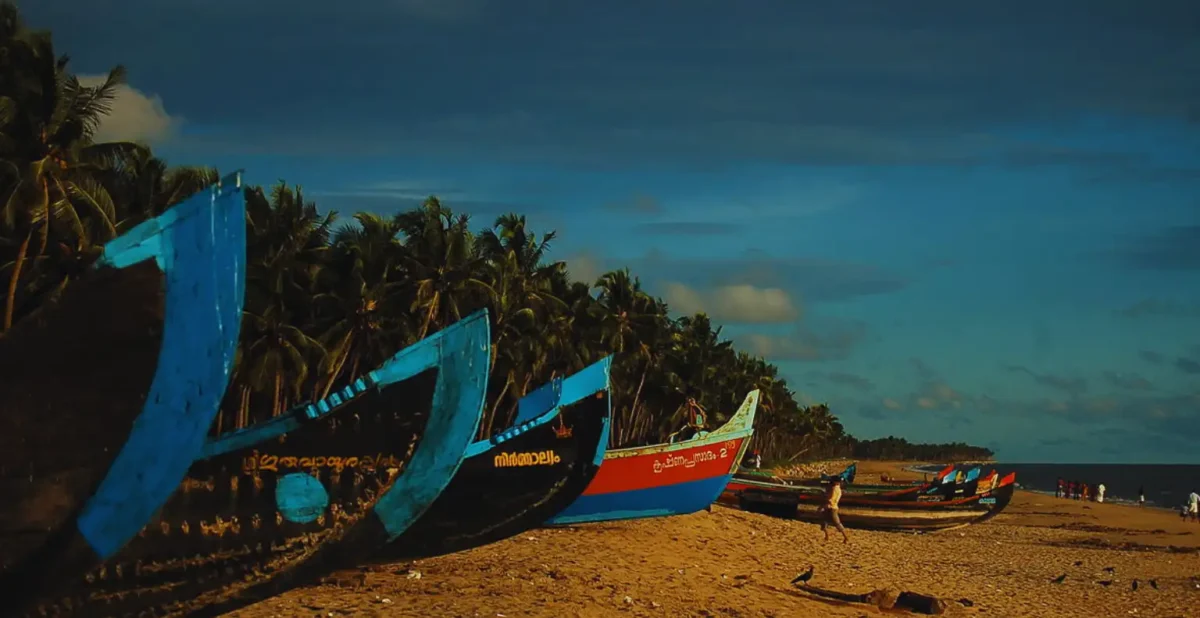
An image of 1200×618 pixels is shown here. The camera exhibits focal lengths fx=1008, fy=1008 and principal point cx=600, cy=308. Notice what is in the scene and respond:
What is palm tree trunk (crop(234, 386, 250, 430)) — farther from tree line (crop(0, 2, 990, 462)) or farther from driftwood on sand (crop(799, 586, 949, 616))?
driftwood on sand (crop(799, 586, 949, 616))

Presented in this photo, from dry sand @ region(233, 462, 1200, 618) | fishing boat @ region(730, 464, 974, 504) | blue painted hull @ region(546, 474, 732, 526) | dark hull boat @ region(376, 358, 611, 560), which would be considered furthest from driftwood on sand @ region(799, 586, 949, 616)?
fishing boat @ region(730, 464, 974, 504)

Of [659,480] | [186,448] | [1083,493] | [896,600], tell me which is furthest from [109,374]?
[1083,493]

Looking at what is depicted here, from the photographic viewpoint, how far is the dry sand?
1288cm

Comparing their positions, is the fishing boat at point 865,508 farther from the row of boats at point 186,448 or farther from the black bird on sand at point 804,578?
the row of boats at point 186,448

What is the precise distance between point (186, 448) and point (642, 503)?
15.1 m

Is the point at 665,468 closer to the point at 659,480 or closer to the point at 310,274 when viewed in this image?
the point at 659,480

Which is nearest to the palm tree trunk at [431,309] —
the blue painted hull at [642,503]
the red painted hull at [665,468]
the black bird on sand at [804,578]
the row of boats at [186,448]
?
the red painted hull at [665,468]

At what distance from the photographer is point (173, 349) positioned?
25.9 feet

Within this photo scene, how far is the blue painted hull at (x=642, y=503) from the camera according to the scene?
70.4 feet

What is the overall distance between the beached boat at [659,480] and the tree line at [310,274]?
6.30 meters

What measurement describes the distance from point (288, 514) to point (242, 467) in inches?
29.0

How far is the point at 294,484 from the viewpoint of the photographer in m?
9.97

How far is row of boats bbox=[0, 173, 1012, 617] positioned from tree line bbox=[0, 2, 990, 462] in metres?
0.70

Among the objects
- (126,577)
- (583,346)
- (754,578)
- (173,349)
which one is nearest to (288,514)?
(126,577)
